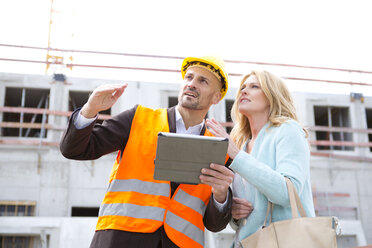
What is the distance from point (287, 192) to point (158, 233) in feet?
2.83

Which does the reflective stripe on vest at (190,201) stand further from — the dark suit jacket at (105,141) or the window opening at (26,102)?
the window opening at (26,102)

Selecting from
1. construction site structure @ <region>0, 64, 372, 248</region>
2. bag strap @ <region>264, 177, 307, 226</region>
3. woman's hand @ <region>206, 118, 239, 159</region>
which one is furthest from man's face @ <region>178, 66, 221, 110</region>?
construction site structure @ <region>0, 64, 372, 248</region>

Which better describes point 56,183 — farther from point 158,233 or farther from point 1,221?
point 158,233

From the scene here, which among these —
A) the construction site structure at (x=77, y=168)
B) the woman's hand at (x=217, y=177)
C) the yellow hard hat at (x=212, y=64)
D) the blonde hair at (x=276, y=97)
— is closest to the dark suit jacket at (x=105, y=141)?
the woman's hand at (x=217, y=177)

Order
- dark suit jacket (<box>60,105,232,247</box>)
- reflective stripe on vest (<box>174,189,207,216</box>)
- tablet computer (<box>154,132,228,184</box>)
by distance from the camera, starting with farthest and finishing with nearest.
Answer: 1. reflective stripe on vest (<box>174,189,207,216</box>)
2. dark suit jacket (<box>60,105,232,247</box>)
3. tablet computer (<box>154,132,228,184</box>)

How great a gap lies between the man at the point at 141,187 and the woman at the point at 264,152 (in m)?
0.14

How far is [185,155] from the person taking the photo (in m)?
2.05

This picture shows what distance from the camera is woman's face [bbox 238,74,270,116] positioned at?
109 inches

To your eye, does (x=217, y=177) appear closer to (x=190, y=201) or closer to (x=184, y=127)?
(x=190, y=201)

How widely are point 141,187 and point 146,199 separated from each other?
0.29ft

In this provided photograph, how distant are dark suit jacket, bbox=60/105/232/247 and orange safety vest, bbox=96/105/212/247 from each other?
0.19 feet

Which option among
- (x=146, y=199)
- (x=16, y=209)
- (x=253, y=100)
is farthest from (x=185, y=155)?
(x=16, y=209)

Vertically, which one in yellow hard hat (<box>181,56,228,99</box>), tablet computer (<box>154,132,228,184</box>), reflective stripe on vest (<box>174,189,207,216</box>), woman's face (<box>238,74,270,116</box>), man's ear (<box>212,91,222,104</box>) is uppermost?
yellow hard hat (<box>181,56,228,99</box>)

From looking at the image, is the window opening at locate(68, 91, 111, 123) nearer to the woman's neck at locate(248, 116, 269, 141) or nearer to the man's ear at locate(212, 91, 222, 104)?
the man's ear at locate(212, 91, 222, 104)
